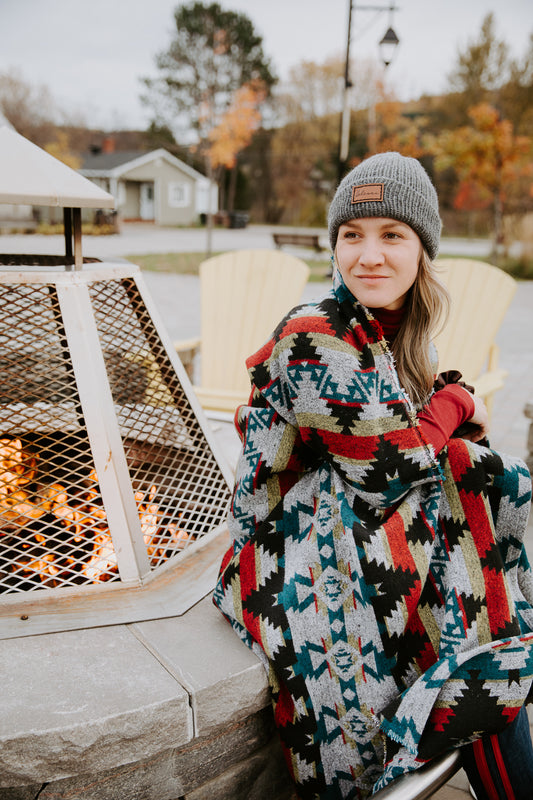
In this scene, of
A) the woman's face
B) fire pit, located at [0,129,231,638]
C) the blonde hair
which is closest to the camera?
the woman's face

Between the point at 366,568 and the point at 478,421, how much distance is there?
0.54 m

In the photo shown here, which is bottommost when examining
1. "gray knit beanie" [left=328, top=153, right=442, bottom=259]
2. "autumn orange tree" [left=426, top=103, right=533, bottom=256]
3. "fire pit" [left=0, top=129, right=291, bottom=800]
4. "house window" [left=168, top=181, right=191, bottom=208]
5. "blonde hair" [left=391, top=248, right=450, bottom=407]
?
"fire pit" [left=0, top=129, right=291, bottom=800]

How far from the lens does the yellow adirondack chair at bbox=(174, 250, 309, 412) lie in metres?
3.75

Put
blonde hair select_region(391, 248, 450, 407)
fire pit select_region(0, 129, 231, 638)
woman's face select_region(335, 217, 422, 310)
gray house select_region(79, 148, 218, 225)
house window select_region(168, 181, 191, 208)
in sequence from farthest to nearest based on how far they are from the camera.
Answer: house window select_region(168, 181, 191, 208) < gray house select_region(79, 148, 218, 225) < fire pit select_region(0, 129, 231, 638) < blonde hair select_region(391, 248, 450, 407) < woman's face select_region(335, 217, 422, 310)

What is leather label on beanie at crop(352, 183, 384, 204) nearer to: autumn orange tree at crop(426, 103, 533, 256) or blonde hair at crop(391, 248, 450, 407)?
blonde hair at crop(391, 248, 450, 407)

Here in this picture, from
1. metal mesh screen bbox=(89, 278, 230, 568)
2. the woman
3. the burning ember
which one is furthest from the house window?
the woman

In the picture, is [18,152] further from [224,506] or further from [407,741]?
[407,741]

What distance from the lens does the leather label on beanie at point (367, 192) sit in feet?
4.44

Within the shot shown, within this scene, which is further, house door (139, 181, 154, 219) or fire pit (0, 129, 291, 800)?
house door (139, 181, 154, 219)

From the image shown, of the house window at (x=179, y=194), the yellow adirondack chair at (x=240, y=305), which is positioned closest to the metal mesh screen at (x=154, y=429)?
the yellow adirondack chair at (x=240, y=305)

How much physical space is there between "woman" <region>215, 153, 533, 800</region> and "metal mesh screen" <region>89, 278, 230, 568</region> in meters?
0.47

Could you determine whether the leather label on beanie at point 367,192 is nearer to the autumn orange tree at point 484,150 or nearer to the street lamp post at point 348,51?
the street lamp post at point 348,51

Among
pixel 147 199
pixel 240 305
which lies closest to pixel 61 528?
pixel 240 305

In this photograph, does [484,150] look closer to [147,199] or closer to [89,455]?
[89,455]
